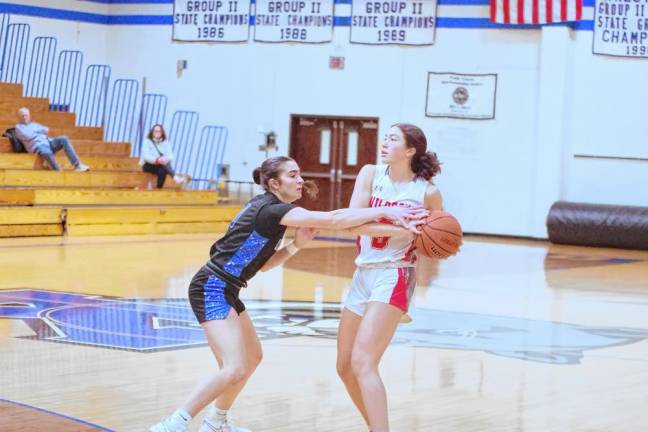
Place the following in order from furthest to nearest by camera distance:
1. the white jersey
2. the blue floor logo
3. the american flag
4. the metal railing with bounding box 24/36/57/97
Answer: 1. the metal railing with bounding box 24/36/57/97
2. the american flag
3. the blue floor logo
4. the white jersey

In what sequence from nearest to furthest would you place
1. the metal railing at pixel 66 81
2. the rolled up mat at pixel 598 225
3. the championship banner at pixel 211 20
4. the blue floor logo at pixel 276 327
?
1. the blue floor logo at pixel 276 327
2. the rolled up mat at pixel 598 225
3. the metal railing at pixel 66 81
4. the championship banner at pixel 211 20

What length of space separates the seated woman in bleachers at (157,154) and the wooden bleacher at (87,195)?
0.22 meters

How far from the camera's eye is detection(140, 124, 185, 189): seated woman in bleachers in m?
19.9

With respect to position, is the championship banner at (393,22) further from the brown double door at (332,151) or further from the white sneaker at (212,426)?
the white sneaker at (212,426)

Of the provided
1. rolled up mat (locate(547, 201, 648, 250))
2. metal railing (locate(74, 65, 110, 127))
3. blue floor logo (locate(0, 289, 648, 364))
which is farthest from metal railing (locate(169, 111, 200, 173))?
blue floor logo (locate(0, 289, 648, 364))

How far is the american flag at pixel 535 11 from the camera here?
2080cm

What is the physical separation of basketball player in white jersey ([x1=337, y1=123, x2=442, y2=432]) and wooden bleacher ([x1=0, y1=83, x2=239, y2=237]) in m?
11.8

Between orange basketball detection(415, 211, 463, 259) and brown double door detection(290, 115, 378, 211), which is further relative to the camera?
brown double door detection(290, 115, 378, 211)

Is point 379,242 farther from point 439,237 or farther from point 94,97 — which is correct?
point 94,97

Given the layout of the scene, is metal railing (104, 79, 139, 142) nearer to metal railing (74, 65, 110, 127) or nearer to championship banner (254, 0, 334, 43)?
metal railing (74, 65, 110, 127)

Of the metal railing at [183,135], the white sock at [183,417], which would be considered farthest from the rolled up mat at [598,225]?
the white sock at [183,417]

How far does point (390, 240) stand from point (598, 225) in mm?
15397

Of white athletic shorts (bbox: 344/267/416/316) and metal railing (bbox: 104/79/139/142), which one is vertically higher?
metal railing (bbox: 104/79/139/142)

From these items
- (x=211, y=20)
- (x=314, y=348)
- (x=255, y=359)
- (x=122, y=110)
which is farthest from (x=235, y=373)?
(x=122, y=110)
